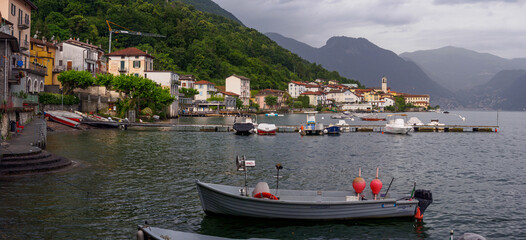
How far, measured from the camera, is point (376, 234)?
18078 millimetres

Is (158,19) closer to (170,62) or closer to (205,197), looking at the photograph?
(170,62)

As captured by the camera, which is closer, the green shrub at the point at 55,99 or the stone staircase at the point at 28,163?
the stone staircase at the point at 28,163

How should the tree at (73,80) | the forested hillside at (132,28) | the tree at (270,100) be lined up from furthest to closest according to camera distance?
the tree at (270,100) → the forested hillside at (132,28) → the tree at (73,80)

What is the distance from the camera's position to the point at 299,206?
18391 mm

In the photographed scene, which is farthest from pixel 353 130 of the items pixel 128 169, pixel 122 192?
pixel 122 192

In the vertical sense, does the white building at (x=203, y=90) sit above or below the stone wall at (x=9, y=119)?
above

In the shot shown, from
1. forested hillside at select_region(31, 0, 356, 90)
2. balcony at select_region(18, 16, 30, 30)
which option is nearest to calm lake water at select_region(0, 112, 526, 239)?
balcony at select_region(18, 16, 30, 30)

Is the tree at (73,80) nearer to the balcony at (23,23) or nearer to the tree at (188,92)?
the balcony at (23,23)

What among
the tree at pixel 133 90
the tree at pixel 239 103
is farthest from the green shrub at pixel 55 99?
the tree at pixel 239 103

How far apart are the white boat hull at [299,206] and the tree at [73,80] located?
218 ft

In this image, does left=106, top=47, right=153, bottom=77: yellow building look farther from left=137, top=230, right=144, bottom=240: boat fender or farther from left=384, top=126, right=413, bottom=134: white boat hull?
left=137, top=230, right=144, bottom=240: boat fender

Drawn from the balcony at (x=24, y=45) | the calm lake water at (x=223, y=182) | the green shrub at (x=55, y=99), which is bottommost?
the calm lake water at (x=223, y=182)

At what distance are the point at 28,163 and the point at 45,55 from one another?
61304mm

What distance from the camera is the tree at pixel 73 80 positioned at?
75688mm
